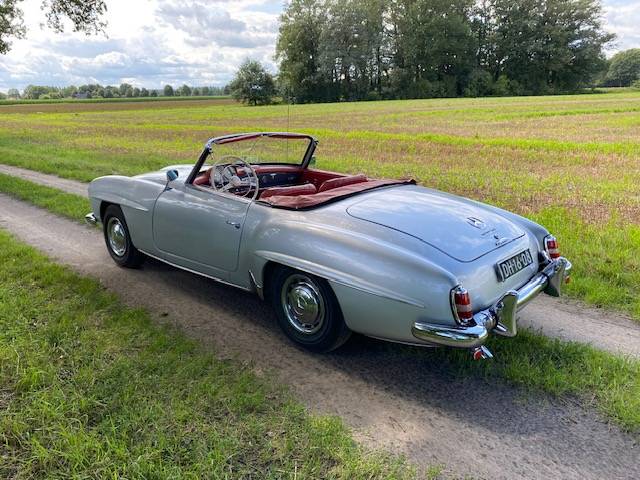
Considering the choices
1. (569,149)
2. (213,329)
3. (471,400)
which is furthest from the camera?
(569,149)

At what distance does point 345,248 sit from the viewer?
2.77m

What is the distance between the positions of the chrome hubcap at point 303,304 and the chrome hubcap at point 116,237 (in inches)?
86.1

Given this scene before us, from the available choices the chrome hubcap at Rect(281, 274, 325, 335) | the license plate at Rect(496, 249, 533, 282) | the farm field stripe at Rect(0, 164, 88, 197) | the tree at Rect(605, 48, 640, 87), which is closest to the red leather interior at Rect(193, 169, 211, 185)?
the chrome hubcap at Rect(281, 274, 325, 335)

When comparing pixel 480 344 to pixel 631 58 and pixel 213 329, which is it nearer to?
pixel 213 329

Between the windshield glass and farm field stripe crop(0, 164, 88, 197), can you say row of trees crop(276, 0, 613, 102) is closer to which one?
farm field stripe crop(0, 164, 88, 197)

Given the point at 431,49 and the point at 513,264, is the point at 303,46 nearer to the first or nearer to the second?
the point at 431,49

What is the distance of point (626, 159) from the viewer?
1066 cm

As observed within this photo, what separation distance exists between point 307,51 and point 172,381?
220 ft

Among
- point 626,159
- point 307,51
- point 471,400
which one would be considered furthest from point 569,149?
point 307,51

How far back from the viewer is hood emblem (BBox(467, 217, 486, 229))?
3.07 m

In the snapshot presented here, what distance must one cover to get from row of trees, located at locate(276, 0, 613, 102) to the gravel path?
6133 centimetres

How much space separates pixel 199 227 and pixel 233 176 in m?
0.49

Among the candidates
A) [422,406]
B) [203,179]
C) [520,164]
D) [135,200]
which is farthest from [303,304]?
[520,164]

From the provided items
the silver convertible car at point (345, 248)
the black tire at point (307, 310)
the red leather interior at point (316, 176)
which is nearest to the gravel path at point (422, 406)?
the black tire at point (307, 310)
